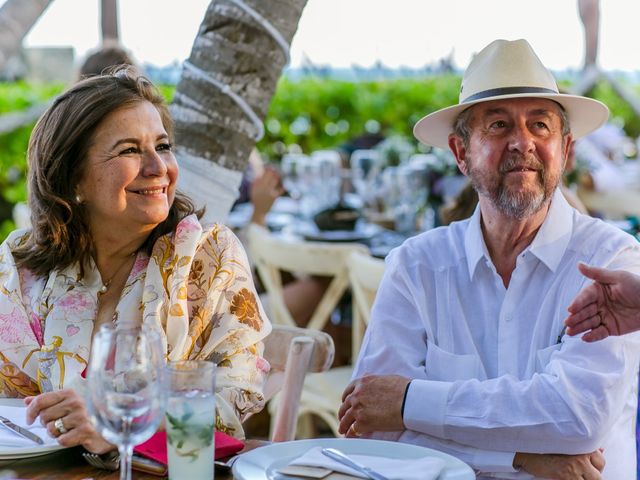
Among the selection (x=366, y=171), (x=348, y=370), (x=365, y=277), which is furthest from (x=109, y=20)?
(x=365, y=277)

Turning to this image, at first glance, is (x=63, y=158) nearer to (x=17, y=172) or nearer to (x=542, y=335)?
(x=542, y=335)

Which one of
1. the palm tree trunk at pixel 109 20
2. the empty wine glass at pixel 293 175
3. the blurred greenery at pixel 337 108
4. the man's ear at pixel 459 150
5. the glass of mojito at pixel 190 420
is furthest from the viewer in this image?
the palm tree trunk at pixel 109 20

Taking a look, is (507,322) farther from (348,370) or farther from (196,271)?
(348,370)

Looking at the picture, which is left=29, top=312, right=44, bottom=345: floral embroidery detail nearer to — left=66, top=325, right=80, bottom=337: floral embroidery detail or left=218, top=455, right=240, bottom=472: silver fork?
left=66, top=325, right=80, bottom=337: floral embroidery detail

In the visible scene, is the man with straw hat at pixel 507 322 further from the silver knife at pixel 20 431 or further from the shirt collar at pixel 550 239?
the silver knife at pixel 20 431

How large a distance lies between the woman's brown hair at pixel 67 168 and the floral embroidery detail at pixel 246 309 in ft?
0.90

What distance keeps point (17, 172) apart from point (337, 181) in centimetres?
287

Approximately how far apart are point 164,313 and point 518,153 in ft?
3.15

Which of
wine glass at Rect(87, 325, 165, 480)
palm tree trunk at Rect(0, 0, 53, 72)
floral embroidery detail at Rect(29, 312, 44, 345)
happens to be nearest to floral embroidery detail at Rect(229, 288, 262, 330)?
floral embroidery detail at Rect(29, 312, 44, 345)

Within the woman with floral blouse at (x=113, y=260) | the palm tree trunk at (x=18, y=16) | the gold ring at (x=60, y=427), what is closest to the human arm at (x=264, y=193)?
the palm tree trunk at (x=18, y=16)

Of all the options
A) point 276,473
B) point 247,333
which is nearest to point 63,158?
point 247,333

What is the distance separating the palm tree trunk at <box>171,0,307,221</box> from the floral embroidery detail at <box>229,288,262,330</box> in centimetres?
73

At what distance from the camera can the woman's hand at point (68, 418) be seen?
1.75 metres

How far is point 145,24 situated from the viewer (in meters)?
10.9
